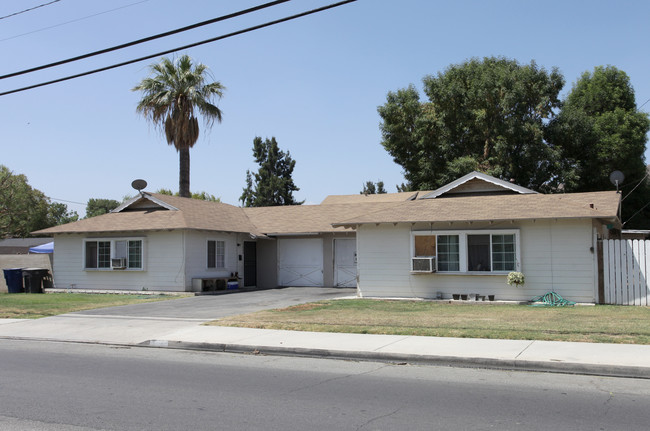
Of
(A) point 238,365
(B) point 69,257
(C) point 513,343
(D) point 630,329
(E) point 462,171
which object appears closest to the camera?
(A) point 238,365

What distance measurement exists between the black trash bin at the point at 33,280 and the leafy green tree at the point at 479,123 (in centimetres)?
2289

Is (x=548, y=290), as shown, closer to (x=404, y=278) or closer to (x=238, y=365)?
(x=404, y=278)

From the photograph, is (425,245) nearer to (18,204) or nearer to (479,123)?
(479,123)

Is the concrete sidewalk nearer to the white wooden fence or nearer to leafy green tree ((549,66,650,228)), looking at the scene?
the white wooden fence

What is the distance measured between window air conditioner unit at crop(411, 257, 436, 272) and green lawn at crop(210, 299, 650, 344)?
1.33 metres

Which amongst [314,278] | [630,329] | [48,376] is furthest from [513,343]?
[314,278]

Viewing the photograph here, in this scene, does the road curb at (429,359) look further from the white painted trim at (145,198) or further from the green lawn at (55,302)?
the white painted trim at (145,198)

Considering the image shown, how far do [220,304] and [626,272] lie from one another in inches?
506

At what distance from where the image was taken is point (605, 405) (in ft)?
22.1

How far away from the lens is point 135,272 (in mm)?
24438

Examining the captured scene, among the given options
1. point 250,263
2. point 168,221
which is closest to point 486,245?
point 250,263

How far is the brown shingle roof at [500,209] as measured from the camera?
18.0m

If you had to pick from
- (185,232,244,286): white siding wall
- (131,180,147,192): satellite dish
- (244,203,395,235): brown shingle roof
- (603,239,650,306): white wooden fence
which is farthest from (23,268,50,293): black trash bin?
(603,239,650,306): white wooden fence

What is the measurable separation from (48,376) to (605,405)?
7.78m
